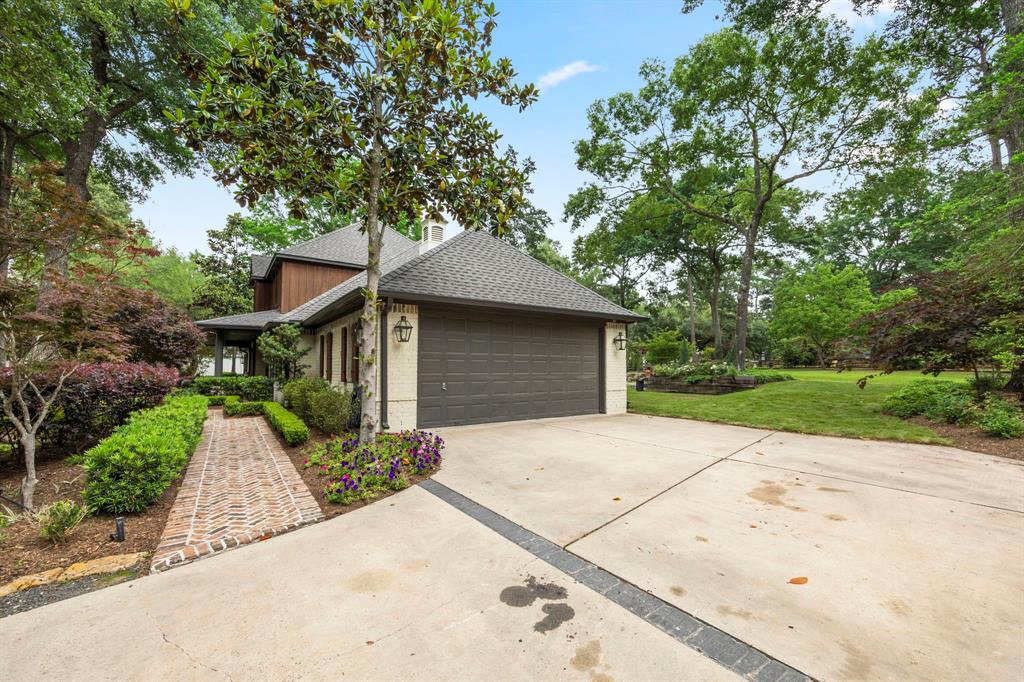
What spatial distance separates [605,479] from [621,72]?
44.9 ft

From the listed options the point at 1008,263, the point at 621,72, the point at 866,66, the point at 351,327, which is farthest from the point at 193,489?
the point at 866,66

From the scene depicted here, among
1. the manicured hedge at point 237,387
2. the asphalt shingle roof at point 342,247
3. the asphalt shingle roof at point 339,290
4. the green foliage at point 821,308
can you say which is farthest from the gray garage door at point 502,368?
the green foliage at point 821,308

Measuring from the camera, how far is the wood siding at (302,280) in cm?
1453

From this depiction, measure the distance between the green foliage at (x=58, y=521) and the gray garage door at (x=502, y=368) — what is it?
16.5ft

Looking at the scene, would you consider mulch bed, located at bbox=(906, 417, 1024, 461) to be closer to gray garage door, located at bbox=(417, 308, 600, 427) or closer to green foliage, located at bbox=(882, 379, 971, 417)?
green foliage, located at bbox=(882, 379, 971, 417)

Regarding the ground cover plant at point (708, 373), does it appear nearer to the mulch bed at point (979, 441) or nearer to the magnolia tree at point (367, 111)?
the mulch bed at point (979, 441)

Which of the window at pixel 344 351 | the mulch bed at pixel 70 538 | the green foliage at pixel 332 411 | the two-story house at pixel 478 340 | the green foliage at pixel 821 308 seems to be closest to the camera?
the mulch bed at pixel 70 538

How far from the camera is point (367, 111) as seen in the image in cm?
555

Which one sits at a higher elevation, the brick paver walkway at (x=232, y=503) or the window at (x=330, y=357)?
the window at (x=330, y=357)

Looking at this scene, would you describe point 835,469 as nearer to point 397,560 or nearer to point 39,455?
point 397,560

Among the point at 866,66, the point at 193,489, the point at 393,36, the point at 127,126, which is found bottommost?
the point at 193,489

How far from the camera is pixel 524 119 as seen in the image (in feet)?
20.0

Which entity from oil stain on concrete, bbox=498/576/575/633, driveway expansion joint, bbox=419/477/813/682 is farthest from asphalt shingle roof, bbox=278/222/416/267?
oil stain on concrete, bbox=498/576/575/633

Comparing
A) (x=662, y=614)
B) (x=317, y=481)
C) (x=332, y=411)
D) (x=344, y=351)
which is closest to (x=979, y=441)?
(x=662, y=614)
